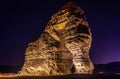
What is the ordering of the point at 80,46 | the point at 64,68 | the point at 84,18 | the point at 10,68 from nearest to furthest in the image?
the point at 80,46, the point at 84,18, the point at 64,68, the point at 10,68

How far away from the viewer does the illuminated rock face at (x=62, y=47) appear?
48.0 meters

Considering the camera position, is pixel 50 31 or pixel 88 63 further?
pixel 50 31

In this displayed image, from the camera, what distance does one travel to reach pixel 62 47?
5503 centimetres

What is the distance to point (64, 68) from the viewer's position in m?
55.1

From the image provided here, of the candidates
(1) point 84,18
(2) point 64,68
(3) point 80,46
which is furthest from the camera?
(2) point 64,68

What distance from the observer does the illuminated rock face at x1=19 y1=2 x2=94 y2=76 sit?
48.0 m

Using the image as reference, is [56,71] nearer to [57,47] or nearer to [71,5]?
[57,47]

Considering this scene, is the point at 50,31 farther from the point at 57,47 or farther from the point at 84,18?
the point at 84,18

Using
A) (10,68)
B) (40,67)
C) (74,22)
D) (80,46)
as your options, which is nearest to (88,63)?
(80,46)

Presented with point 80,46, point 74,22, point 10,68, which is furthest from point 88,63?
point 10,68

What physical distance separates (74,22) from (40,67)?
1100 centimetres

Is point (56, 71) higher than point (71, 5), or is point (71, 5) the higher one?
point (71, 5)

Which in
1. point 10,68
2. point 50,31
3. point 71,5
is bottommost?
point 10,68

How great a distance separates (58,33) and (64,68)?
6.40 metres
